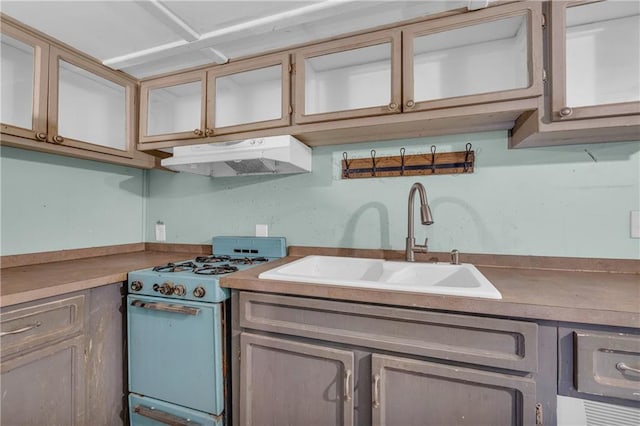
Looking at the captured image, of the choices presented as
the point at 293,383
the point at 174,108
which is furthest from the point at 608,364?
the point at 174,108

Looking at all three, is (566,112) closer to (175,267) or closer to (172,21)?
(172,21)

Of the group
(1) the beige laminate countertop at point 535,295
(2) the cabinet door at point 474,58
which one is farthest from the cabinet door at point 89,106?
(2) the cabinet door at point 474,58

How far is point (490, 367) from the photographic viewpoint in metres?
0.90

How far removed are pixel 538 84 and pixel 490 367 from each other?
41.5 inches

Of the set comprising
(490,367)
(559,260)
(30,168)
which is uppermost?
(30,168)

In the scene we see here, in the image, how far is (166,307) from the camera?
1.28 metres

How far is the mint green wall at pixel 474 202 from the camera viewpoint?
1305 mm

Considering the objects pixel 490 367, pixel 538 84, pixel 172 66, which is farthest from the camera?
pixel 172 66

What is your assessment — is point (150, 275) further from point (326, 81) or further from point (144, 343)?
point (326, 81)

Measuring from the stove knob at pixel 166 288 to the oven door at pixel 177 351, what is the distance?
0.04 m

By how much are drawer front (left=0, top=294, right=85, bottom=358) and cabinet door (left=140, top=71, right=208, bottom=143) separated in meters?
1.01

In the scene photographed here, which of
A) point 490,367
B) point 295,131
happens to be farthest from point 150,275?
point 490,367

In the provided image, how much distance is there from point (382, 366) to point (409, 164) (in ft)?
3.38

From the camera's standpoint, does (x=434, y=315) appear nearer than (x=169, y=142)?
Yes
